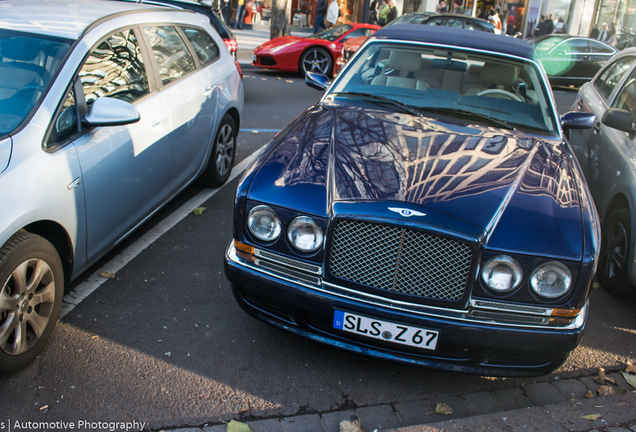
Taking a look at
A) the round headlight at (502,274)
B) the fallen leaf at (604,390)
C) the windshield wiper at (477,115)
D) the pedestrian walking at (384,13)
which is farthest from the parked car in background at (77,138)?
the pedestrian walking at (384,13)

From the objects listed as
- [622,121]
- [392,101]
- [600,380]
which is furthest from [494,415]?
[622,121]

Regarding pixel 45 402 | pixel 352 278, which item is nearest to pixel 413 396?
pixel 352 278

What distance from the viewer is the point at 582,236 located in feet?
8.75

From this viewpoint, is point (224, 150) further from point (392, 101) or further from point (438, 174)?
point (438, 174)

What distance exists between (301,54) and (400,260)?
10.6 meters

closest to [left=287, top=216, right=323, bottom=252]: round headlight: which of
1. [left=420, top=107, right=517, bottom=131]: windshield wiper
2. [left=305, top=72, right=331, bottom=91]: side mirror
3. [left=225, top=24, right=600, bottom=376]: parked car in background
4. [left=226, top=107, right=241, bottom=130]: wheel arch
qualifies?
[left=225, top=24, right=600, bottom=376]: parked car in background

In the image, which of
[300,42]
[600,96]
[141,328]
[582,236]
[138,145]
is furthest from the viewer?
[300,42]

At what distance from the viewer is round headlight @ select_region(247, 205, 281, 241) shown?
279 centimetres

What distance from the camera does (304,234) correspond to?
9.00ft

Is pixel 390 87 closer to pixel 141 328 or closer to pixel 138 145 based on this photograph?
pixel 138 145

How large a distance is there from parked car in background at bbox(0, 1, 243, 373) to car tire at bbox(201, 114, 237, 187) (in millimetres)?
454

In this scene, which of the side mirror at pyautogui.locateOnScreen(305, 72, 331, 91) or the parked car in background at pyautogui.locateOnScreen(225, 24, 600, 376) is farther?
the side mirror at pyautogui.locateOnScreen(305, 72, 331, 91)

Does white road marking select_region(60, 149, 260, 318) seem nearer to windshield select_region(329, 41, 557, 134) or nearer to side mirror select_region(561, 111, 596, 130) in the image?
windshield select_region(329, 41, 557, 134)

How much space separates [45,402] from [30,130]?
1376 mm
